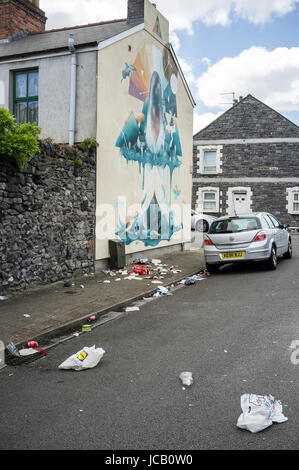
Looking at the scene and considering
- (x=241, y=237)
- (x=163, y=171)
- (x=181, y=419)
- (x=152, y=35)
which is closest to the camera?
(x=181, y=419)

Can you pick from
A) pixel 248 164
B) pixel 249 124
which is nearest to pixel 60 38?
pixel 248 164

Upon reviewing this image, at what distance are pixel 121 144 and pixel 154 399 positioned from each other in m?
9.62

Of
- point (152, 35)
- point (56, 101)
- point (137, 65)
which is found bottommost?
point (56, 101)

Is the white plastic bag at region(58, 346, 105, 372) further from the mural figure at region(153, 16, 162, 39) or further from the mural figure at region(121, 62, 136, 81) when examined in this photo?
the mural figure at region(153, 16, 162, 39)

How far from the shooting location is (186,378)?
436 centimetres

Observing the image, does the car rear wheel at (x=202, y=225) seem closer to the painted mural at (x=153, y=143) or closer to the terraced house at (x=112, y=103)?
the painted mural at (x=153, y=143)

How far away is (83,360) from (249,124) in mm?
28538

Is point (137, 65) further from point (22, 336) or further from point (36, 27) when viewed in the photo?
point (22, 336)

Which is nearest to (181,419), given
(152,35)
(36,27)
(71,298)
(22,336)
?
(22,336)

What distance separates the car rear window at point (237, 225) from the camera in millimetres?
11781

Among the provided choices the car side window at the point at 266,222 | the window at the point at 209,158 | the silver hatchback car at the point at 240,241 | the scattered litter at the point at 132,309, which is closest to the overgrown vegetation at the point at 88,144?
the silver hatchback car at the point at 240,241

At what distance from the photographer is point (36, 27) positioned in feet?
52.5

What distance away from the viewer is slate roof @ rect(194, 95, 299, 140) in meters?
30.0

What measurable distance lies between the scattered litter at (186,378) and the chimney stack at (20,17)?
14306 mm
